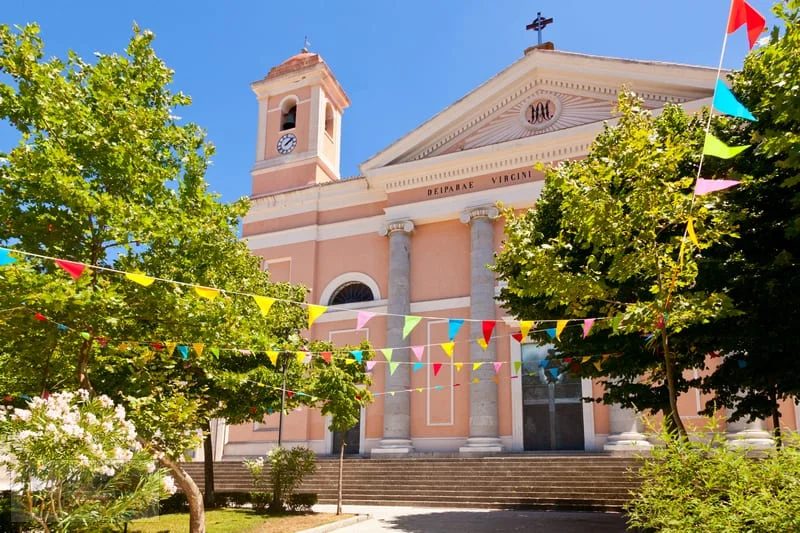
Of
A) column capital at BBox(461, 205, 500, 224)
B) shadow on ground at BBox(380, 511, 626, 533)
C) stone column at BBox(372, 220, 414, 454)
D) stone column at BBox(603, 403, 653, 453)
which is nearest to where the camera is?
shadow on ground at BBox(380, 511, 626, 533)

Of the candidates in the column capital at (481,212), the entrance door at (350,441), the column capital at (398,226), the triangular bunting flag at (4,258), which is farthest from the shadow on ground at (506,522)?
the column capital at (398,226)

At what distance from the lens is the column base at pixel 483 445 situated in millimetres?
20984

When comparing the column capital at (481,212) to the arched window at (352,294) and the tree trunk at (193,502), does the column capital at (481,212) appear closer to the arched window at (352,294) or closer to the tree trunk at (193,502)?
the arched window at (352,294)

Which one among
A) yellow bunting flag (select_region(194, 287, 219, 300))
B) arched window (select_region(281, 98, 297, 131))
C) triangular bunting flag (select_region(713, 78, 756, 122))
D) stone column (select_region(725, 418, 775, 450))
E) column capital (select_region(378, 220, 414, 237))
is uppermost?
arched window (select_region(281, 98, 297, 131))

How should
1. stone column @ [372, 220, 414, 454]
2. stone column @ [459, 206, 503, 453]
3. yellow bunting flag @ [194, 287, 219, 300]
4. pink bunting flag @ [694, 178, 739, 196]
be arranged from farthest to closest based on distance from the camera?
stone column @ [372, 220, 414, 454] → stone column @ [459, 206, 503, 453] → yellow bunting flag @ [194, 287, 219, 300] → pink bunting flag @ [694, 178, 739, 196]

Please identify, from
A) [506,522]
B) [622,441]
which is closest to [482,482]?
[506,522]

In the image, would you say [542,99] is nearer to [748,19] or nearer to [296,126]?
[296,126]

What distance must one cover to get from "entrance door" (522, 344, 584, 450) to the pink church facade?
46mm

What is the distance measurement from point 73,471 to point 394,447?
16.6 meters

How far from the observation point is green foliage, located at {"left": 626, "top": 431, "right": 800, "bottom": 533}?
195 inches

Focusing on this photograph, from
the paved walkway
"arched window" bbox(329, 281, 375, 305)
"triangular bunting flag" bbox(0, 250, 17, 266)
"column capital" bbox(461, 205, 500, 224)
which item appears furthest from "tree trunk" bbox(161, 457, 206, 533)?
"arched window" bbox(329, 281, 375, 305)

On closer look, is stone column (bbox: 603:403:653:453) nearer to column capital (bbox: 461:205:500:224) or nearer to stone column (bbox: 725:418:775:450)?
stone column (bbox: 725:418:775:450)

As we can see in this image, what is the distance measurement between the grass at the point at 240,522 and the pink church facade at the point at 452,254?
7353 millimetres

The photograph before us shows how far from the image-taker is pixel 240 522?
1233 cm
